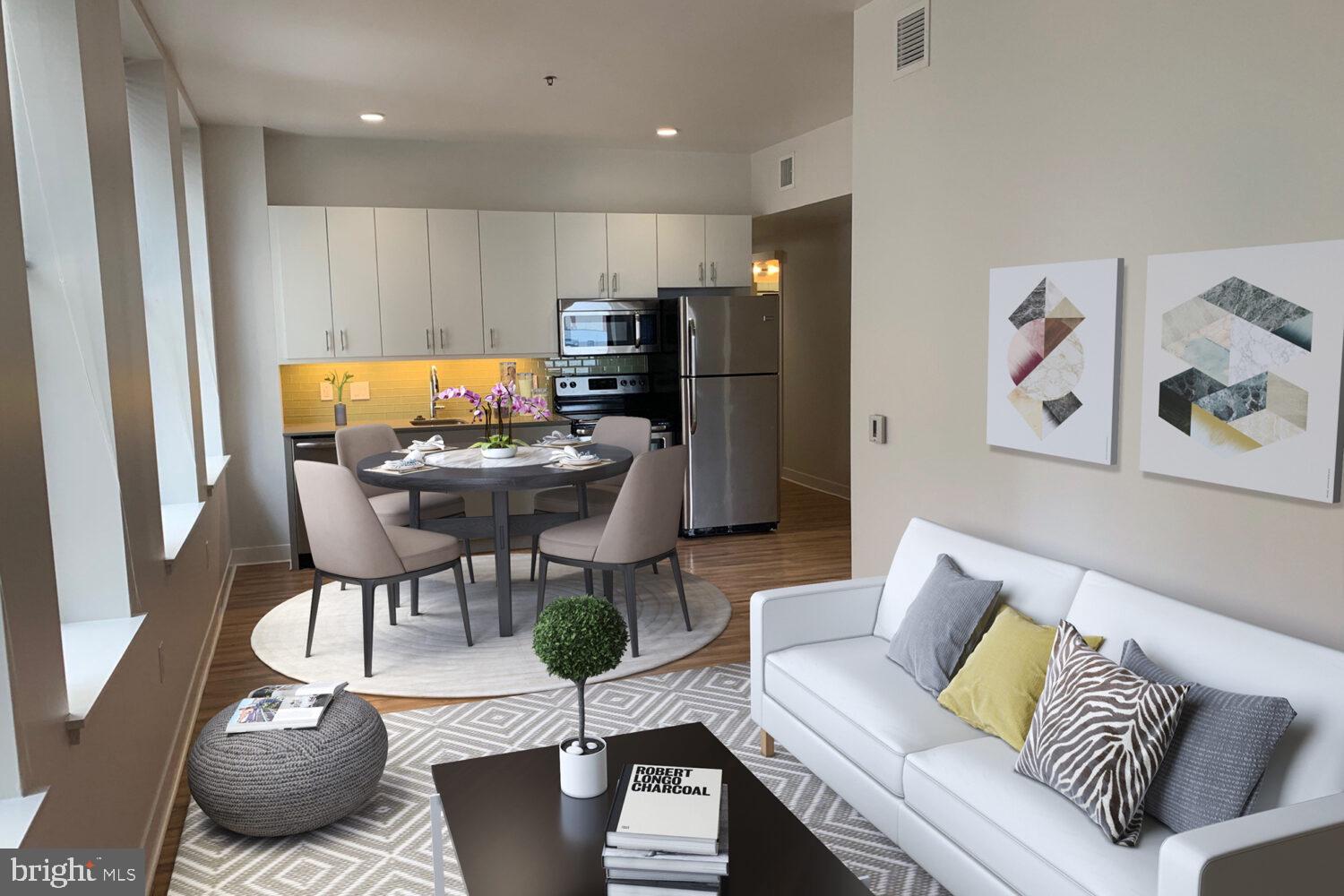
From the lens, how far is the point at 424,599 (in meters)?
5.33

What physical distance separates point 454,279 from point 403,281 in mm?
344

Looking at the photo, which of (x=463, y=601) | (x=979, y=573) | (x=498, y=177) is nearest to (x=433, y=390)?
(x=498, y=177)

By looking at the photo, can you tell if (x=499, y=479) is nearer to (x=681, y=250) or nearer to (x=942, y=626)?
(x=942, y=626)

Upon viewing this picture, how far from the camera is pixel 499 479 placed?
4293mm

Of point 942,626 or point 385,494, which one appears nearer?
point 942,626

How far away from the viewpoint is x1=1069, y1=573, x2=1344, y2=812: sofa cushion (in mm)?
1875

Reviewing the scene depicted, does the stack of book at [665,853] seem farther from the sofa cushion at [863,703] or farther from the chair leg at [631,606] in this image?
the chair leg at [631,606]

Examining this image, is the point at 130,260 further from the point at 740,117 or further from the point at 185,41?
the point at 740,117

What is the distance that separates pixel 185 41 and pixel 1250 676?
4.67 meters

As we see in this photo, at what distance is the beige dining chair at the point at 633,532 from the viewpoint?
429 cm

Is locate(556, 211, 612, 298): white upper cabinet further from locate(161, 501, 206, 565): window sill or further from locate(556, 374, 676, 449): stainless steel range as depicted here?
locate(161, 501, 206, 565): window sill

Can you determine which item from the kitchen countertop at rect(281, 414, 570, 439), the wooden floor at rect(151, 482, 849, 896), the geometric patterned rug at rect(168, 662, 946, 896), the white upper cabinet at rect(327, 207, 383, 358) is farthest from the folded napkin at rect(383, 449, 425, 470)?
the white upper cabinet at rect(327, 207, 383, 358)

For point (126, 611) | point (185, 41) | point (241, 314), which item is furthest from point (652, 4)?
point (241, 314)

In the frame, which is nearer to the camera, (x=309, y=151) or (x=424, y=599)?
Answer: (x=424, y=599)
